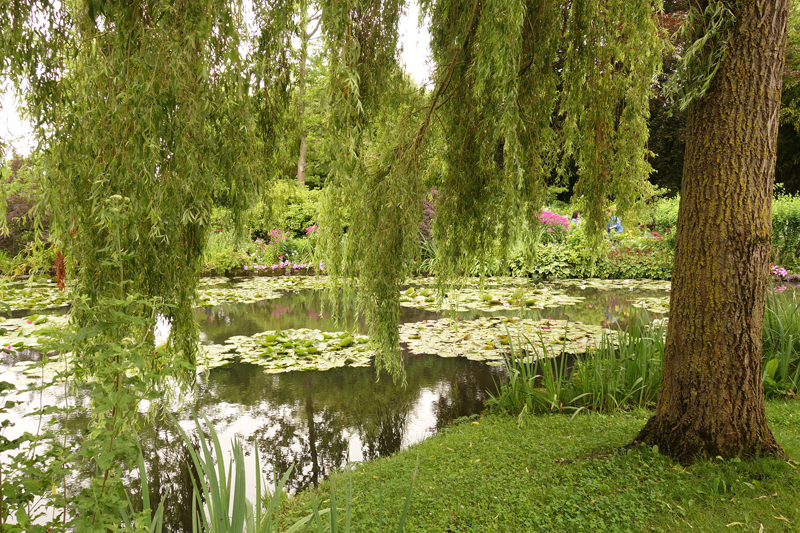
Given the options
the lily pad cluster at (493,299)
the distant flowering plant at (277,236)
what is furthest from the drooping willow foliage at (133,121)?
the distant flowering plant at (277,236)

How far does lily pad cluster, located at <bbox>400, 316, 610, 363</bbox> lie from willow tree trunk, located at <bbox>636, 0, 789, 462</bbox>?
8.40ft

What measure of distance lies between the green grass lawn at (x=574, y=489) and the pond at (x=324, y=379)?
569 mm

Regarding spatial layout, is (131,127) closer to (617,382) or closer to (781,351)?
(617,382)

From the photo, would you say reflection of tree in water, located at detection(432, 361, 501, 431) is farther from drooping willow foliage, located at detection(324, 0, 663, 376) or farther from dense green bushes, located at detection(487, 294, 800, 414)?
drooping willow foliage, located at detection(324, 0, 663, 376)

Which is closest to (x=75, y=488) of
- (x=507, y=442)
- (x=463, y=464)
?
(x=463, y=464)

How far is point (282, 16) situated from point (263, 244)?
36.5 feet

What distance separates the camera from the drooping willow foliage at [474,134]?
2.84 meters

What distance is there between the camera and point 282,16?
98.0 inches

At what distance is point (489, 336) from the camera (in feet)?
20.6

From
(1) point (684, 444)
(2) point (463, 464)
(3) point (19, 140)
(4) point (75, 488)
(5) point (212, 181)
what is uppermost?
(3) point (19, 140)

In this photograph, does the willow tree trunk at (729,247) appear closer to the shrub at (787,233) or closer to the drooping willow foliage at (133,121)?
the drooping willow foliage at (133,121)

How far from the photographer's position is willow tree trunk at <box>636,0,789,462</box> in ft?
8.08

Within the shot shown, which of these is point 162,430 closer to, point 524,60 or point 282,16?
point 282,16

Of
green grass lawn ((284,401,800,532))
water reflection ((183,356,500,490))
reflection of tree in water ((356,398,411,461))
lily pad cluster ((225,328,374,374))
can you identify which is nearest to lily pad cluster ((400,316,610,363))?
water reflection ((183,356,500,490))
